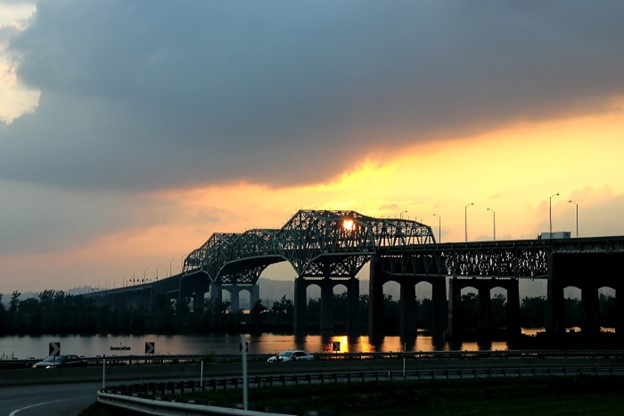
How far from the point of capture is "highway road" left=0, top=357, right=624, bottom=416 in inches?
1940

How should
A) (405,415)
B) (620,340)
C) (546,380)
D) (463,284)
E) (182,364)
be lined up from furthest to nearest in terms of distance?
1. (463,284)
2. (620,340)
3. (182,364)
4. (546,380)
5. (405,415)

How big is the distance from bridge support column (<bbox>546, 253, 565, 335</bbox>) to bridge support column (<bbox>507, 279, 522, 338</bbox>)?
54.0ft

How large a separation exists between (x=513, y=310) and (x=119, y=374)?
118m

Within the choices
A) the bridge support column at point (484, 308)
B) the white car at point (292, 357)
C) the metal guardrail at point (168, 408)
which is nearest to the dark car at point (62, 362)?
the white car at point (292, 357)

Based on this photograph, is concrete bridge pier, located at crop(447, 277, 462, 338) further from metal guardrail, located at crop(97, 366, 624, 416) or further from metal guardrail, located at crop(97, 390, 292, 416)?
metal guardrail, located at crop(97, 390, 292, 416)

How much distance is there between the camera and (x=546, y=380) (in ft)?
224

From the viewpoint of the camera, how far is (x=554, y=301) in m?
146

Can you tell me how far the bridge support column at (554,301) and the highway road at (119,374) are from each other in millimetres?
54151

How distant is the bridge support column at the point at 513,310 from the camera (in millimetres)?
167188

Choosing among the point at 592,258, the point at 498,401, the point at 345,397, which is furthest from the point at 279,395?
the point at 592,258

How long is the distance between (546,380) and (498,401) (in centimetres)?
1258

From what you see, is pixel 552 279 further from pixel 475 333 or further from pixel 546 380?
pixel 546 380

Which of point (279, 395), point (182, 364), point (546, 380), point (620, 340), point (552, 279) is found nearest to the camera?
point (279, 395)

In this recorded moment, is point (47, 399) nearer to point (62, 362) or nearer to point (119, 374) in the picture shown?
point (119, 374)
